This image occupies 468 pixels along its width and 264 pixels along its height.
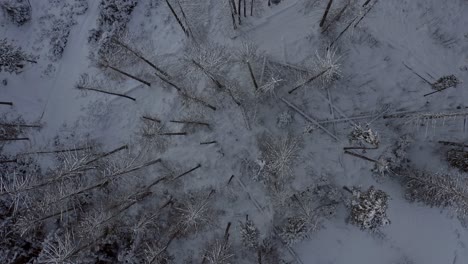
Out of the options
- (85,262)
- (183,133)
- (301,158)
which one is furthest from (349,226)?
(85,262)

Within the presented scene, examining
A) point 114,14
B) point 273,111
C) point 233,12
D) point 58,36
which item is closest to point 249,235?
point 273,111

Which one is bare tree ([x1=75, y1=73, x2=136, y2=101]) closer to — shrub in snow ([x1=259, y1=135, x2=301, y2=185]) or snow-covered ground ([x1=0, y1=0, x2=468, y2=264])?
snow-covered ground ([x1=0, y1=0, x2=468, y2=264])

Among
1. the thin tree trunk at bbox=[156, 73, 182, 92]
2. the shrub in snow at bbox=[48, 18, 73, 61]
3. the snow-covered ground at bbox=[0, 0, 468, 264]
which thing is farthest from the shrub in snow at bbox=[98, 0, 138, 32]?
the thin tree trunk at bbox=[156, 73, 182, 92]

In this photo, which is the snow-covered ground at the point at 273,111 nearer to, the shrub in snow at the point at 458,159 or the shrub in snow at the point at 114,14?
the shrub in snow at the point at 458,159

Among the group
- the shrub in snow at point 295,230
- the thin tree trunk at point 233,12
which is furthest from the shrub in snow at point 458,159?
the thin tree trunk at point 233,12

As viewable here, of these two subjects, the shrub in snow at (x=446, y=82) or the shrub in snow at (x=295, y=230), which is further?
the shrub in snow at (x=446, y=82)

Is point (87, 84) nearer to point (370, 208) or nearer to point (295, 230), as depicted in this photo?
point (295, 230)
